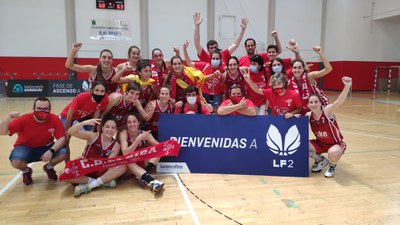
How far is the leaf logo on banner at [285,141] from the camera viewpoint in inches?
154

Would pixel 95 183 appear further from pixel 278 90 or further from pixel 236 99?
pixel 278 90

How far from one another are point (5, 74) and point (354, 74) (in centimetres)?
1969

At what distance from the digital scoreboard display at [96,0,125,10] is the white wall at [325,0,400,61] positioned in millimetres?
12555

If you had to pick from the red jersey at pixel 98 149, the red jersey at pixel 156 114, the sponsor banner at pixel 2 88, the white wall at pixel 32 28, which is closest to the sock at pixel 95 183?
the red jersey at pixel 98 149

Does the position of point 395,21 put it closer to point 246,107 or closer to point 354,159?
point 354,159

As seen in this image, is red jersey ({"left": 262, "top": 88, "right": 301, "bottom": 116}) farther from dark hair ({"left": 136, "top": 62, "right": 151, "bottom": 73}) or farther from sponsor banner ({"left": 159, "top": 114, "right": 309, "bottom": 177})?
dark hair ({"left": 136, "top": 62, "right": 151, "bottom": 73})

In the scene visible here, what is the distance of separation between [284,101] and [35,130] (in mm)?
3421

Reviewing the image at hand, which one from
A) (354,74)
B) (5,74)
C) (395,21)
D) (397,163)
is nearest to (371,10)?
(395,21)

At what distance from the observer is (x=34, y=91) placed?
13203mm

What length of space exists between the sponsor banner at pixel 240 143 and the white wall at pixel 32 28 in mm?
13711

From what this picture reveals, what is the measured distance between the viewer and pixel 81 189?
332 centimetres

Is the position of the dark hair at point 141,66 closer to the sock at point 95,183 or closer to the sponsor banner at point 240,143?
the sponsor banner at point 240,143

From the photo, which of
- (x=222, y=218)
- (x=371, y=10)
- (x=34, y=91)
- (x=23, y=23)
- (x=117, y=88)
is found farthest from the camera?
(x=371, y=10)

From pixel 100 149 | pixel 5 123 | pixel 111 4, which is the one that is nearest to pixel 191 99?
pixel 100 149
